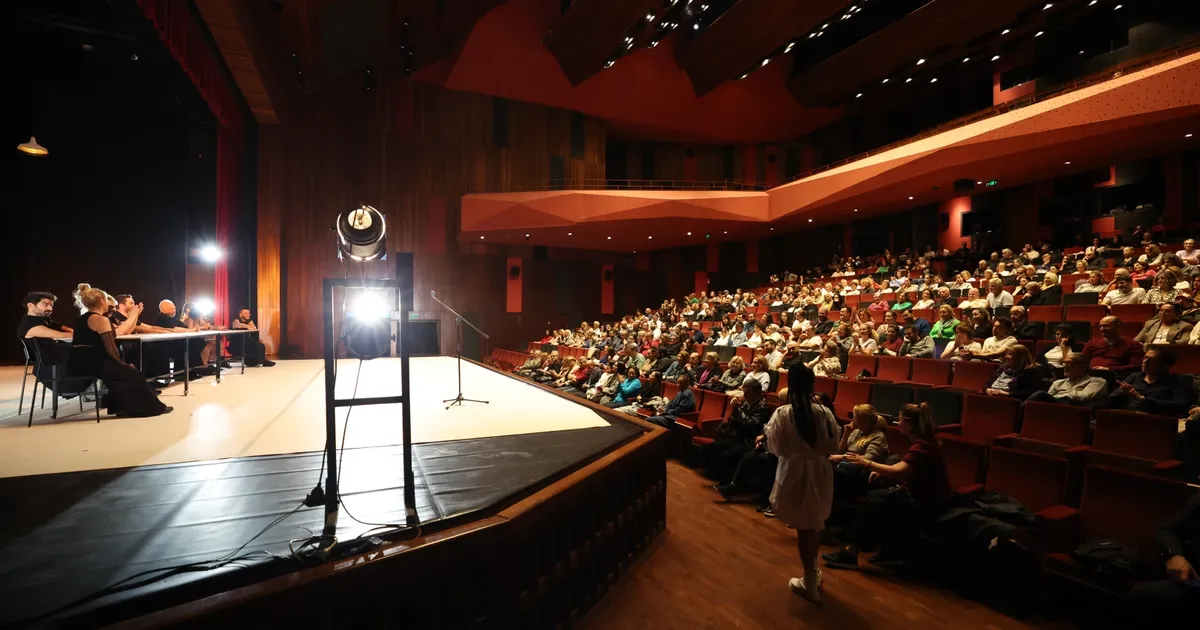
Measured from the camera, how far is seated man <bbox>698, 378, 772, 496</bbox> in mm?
3340

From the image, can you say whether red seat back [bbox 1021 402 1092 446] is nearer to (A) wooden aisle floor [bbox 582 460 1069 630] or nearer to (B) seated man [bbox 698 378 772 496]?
(A) wooden aisle floor [bbox 582 460 1069 630]

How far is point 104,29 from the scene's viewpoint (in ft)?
16.8

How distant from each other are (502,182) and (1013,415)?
32.7 ft

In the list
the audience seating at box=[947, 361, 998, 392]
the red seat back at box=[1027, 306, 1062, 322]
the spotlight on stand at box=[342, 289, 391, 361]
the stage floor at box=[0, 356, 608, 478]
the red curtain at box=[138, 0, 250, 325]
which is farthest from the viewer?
the red curtain at box=[138, 0, 250, 325]

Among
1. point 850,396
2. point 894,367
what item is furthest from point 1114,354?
point 850,396

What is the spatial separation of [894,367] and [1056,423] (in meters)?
1.46

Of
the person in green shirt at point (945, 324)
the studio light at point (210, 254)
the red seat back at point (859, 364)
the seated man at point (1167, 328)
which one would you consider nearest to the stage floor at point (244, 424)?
the red seat back at point (859, 364)

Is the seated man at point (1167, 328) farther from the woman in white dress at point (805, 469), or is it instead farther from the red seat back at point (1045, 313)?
the woman in white dress at point (805, 469)

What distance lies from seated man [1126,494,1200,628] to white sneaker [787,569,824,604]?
89cm

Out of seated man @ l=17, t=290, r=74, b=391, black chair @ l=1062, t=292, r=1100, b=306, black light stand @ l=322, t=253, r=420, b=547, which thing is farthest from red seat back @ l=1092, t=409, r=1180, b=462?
seated man @ l=17, t=290, r=74, b=391

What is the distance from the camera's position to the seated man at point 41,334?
2.97m

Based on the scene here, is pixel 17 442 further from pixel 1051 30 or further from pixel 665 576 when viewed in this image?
pixel 1051 30

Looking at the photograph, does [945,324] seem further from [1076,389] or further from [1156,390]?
[1156,390]

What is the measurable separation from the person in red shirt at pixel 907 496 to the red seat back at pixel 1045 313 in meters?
3.22
